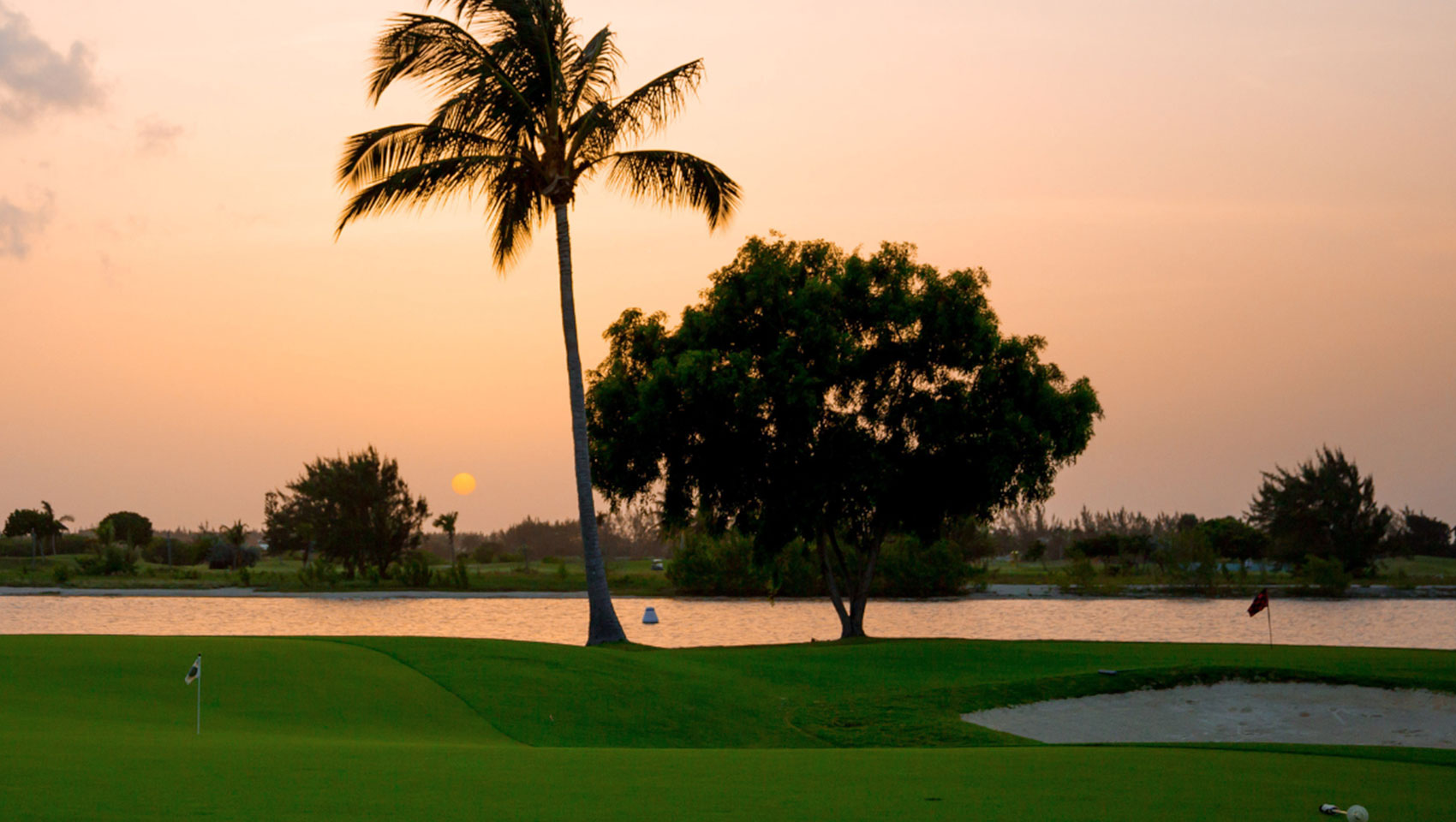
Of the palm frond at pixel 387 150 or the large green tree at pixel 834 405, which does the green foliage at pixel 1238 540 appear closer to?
the large green tree at pixel 834 405

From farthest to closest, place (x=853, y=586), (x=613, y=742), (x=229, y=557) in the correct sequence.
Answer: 1. (x=229, y=557)
2. (x=853, y=586)
3. (x=613, y=742)

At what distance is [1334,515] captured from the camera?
7338 cm

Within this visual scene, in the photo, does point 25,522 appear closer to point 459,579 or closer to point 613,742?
point 459,579

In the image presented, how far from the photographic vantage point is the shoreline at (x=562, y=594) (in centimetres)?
6334

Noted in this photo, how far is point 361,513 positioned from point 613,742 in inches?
2707

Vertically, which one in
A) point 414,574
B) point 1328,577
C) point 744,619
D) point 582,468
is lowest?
point 744,619

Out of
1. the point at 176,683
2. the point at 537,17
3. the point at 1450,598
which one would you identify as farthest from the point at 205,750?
the point at 1450,598

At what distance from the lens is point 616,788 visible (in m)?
8.45

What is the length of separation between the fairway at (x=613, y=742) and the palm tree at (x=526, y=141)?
8027mm

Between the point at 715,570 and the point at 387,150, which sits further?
the point at 715,570

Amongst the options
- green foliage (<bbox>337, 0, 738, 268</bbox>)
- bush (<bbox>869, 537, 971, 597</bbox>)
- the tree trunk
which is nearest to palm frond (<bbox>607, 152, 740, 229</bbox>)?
green foliage (<bbox>337, 0, 738, 268</bbox>)

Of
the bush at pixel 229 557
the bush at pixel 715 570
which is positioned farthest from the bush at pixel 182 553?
the bush at pixel 715 570

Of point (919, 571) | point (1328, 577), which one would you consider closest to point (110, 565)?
point (919, 571)

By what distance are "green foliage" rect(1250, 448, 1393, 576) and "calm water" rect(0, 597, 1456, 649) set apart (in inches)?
594
